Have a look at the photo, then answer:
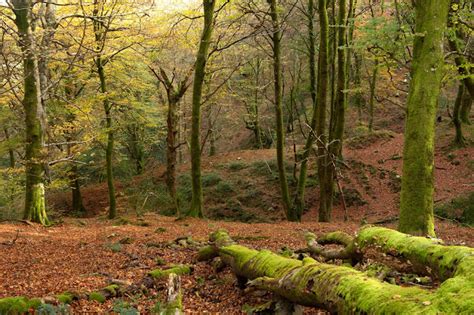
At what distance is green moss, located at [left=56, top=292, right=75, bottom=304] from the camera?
4828mm

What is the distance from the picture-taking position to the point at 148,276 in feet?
20.4

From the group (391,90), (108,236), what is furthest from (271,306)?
(391,90)

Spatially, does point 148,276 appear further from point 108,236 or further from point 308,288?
point 108,236

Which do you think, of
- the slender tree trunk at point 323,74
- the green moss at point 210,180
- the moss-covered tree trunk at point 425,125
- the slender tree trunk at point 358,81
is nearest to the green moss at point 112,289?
the moss-covered tree trunk at point 425,125

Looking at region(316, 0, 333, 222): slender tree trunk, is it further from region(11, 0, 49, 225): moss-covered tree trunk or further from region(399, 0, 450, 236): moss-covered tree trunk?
region(11, 0, 49, 225): moss-covered tree trunk

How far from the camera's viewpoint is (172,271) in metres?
6.35

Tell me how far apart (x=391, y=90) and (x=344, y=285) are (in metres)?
27.3

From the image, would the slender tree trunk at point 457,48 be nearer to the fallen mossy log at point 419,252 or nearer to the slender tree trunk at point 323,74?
the slender tree trunk at point 323,74

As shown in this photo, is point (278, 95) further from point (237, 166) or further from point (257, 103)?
point (257, 103)

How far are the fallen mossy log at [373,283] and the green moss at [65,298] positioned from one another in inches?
85.1

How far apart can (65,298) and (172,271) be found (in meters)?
1.82

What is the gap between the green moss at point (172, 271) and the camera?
20.3 ft

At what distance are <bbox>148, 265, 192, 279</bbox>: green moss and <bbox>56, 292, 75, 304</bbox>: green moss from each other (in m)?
1.40

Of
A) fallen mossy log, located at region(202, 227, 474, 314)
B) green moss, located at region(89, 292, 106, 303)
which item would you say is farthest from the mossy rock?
fallen mossy log, located at region(202, 227, 474, 314)
